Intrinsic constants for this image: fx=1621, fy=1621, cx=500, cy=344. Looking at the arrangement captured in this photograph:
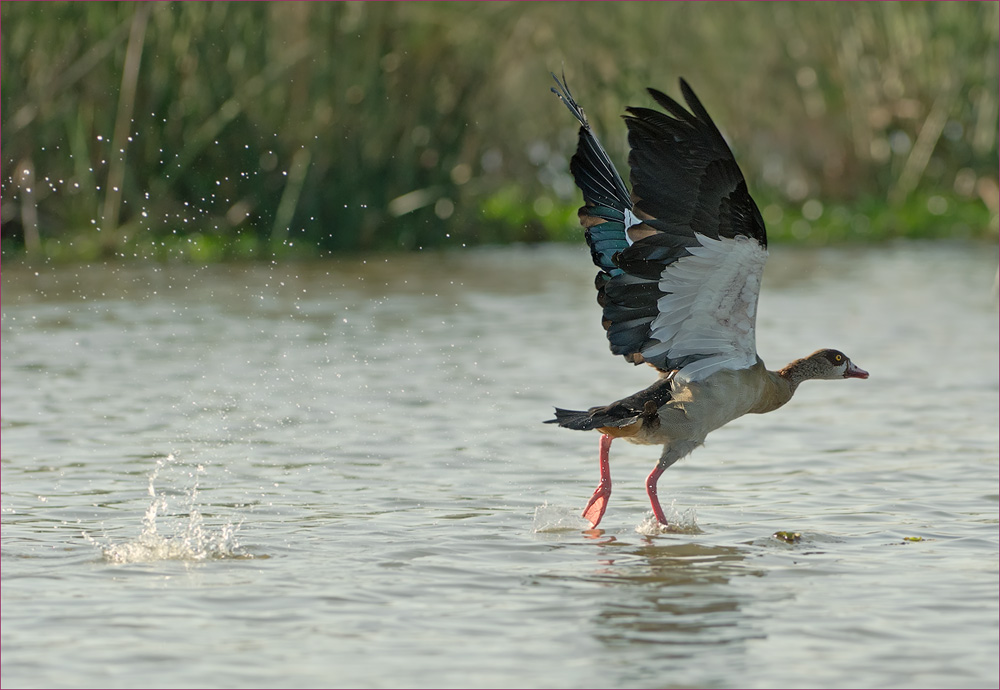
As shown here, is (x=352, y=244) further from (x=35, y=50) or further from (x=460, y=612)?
(x=460, y=612)

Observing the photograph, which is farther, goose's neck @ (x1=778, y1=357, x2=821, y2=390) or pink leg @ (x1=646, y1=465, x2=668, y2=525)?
goose's neck @ (x1=778, y1=357, x2=821, y2=390)

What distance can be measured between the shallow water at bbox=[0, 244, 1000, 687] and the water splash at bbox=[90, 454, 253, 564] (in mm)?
20

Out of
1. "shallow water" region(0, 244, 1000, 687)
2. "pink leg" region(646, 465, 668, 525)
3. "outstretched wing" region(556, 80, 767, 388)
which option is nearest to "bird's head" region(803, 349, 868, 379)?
"shallow water" region(0, 244, 1000, 687)

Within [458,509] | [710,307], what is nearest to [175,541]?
[458,509]

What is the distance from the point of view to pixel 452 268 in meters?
17.5

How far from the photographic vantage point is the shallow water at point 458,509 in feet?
16.9

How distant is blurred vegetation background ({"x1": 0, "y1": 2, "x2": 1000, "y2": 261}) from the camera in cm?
1582

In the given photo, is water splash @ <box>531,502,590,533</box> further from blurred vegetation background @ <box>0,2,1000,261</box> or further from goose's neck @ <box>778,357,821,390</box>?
blurred vegetation background @ <box>0,2,1000,261</box>

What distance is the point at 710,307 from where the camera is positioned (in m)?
6.86

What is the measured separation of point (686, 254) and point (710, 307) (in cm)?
41

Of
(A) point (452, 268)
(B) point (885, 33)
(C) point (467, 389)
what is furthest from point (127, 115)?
(B) point (885, 33)

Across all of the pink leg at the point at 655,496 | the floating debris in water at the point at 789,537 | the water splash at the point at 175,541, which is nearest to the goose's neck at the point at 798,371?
the pink leg at the point at 655,496

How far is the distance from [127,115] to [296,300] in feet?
8.31

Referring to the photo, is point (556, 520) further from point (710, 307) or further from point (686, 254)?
point (686, 254)
